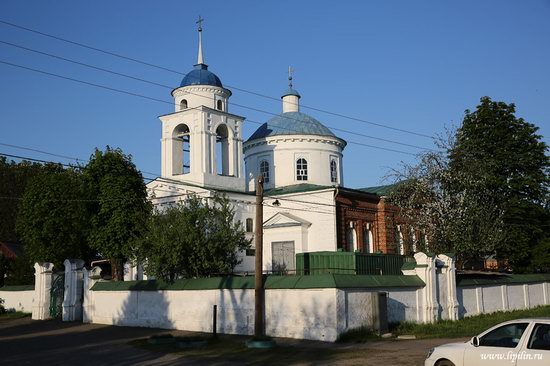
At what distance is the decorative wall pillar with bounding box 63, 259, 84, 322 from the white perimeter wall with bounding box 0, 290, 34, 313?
5.48 m

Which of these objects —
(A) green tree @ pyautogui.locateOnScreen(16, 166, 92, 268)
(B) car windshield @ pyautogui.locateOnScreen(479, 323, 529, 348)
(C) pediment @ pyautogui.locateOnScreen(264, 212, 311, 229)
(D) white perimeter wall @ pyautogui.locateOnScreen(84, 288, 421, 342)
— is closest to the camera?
(B) car windshield @ pyautogui.locateOnScreen(479, 323, 529, 348)

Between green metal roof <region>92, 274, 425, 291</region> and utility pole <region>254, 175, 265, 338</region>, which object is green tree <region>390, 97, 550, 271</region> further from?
utility pole <region>254, 175, 265, 338</region>

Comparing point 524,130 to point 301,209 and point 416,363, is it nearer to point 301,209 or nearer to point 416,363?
point 301,209

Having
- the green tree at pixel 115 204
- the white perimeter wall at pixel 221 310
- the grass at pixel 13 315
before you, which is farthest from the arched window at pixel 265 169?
the grass at pixel 13 315

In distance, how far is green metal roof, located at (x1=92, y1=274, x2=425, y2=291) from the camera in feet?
67.6

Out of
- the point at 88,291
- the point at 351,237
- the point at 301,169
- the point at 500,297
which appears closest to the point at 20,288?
the point at 88,291

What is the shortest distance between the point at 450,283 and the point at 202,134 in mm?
19392

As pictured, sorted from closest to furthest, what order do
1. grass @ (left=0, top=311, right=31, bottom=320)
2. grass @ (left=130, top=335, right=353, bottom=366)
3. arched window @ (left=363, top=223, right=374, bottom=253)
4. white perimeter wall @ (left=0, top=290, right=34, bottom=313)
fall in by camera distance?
1. grass @ (left=130, top=335, right=353, bottom=366)
2. grass @ (left=0, top=311, right=31, bottom=320)
3. white perimeter wall @ (left=0, top=290, right=34, bottom=313)
4. arched window @ (left=363, top=223, right=374, bottom=253)

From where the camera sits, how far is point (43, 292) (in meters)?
32.8

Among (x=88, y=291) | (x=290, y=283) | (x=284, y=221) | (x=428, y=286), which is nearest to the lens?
(x=290, y=283)

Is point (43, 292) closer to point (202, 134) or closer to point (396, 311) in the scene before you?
point (202, 134)

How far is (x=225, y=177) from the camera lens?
4009 cm

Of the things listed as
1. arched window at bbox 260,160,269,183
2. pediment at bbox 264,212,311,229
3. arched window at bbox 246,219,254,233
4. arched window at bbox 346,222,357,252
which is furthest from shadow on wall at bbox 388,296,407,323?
arched window at bbox 260,160,269,183

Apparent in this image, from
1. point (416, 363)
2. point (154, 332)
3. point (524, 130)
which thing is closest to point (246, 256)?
point (154, 332)
